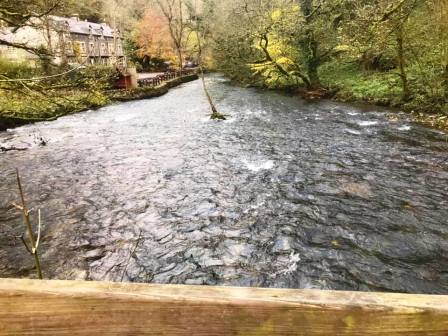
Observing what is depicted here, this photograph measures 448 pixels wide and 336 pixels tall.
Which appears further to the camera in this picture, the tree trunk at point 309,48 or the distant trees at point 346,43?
the tree trunk at point 309,48

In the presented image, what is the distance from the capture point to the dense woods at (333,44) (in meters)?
14.5

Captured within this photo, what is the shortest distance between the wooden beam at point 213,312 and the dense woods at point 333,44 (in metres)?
9.76

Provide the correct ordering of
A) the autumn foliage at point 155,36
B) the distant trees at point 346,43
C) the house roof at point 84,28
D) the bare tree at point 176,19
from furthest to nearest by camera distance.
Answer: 1. the autumn foliage at point 155,36
2. the house roof at point 84,28
3. the bare tree at point 176,19
4. the distant trees at point 346,43

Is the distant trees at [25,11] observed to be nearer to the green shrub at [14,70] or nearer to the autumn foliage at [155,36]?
the green shrub at [14,70]

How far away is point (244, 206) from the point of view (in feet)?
28.9

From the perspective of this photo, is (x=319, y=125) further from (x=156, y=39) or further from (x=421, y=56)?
(x=156, y=39)

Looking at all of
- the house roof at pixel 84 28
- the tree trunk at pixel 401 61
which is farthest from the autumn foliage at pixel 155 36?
the tree trunk at pixel 401 61

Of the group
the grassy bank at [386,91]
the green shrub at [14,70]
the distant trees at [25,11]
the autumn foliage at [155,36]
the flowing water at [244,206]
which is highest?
the autumn foliage at [155,36]

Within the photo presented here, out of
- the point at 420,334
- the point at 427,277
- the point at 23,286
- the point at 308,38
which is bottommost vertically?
the point at 427,277

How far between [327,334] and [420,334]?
0.29 metres

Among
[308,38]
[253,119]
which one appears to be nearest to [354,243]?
[253,119]

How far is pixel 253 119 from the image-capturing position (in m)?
19.4

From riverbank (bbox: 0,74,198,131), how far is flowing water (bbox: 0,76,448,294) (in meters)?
1.84

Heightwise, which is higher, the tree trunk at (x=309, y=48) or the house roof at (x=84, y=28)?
the house roof at (x=84, y=28)
